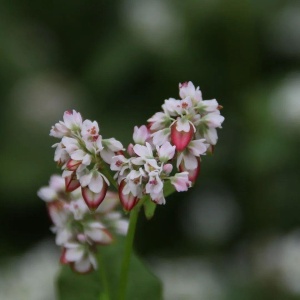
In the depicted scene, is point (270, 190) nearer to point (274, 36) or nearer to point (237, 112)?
point (237, 112)

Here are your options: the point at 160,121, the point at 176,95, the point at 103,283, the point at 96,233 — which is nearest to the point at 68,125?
the point at 160,121

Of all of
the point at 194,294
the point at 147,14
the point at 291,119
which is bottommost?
the point at 194,294

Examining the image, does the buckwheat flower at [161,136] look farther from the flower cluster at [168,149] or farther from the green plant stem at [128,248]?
the green plant stem at [128,248]

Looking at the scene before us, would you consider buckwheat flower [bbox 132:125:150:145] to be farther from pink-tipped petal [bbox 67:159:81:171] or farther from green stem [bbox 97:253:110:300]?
green stem [bbox 97:253:110:300]

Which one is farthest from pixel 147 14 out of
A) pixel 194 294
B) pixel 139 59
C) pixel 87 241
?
pixel 87 241

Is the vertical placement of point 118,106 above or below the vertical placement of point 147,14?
below

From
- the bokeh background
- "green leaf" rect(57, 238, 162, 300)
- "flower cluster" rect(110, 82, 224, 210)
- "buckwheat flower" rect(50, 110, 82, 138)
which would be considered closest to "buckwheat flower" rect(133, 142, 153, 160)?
"flower cluster" rect(110, 82, 224, 210)

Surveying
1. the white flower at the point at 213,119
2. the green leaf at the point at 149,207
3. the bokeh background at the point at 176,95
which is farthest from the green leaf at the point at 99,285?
the bokeh background at the point at 176,95
